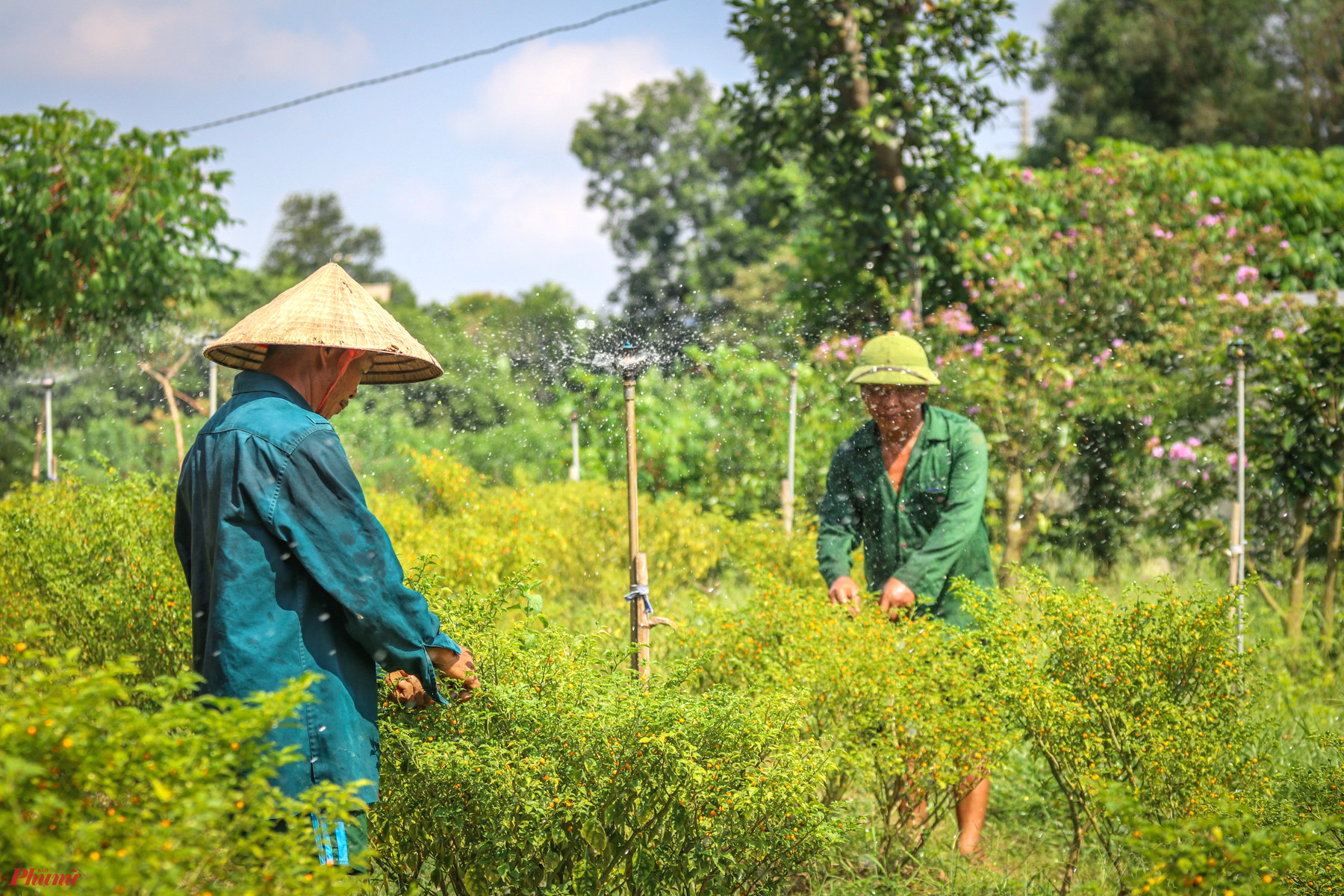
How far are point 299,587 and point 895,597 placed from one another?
2.15 m

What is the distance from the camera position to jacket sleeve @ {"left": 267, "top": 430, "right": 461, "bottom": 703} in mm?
2074

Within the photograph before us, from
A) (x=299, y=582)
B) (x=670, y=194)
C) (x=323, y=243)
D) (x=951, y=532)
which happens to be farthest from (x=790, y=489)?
(x=323, y=243)

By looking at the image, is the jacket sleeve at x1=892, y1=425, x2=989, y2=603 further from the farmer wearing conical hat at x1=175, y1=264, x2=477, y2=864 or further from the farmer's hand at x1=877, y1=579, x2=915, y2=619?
the farmer wearing conical hat at x1=175, y1=264, x2=477, y2=864

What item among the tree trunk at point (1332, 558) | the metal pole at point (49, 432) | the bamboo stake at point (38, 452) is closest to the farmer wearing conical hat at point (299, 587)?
the tree trunk at point (1332, 558)

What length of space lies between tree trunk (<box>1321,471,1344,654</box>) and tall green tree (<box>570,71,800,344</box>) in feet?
79.2

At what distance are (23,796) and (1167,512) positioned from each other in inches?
267

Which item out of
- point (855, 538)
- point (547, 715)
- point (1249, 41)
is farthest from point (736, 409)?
point (1249, 41)

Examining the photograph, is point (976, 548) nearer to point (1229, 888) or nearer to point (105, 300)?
point (1229, 888)

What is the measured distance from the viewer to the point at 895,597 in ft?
11.8

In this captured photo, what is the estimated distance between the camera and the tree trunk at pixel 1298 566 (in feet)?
18.3

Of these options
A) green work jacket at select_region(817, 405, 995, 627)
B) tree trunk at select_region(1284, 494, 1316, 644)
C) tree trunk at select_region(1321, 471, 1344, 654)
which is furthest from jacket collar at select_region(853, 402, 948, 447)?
tree trunk at select_region(1321, 471, 1344, 654)

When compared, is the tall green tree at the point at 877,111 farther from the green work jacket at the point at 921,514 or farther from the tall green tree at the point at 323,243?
the tall green tree at the point at 323,243

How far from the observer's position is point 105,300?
29.0 feet

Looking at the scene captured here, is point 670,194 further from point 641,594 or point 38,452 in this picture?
point 641,594
